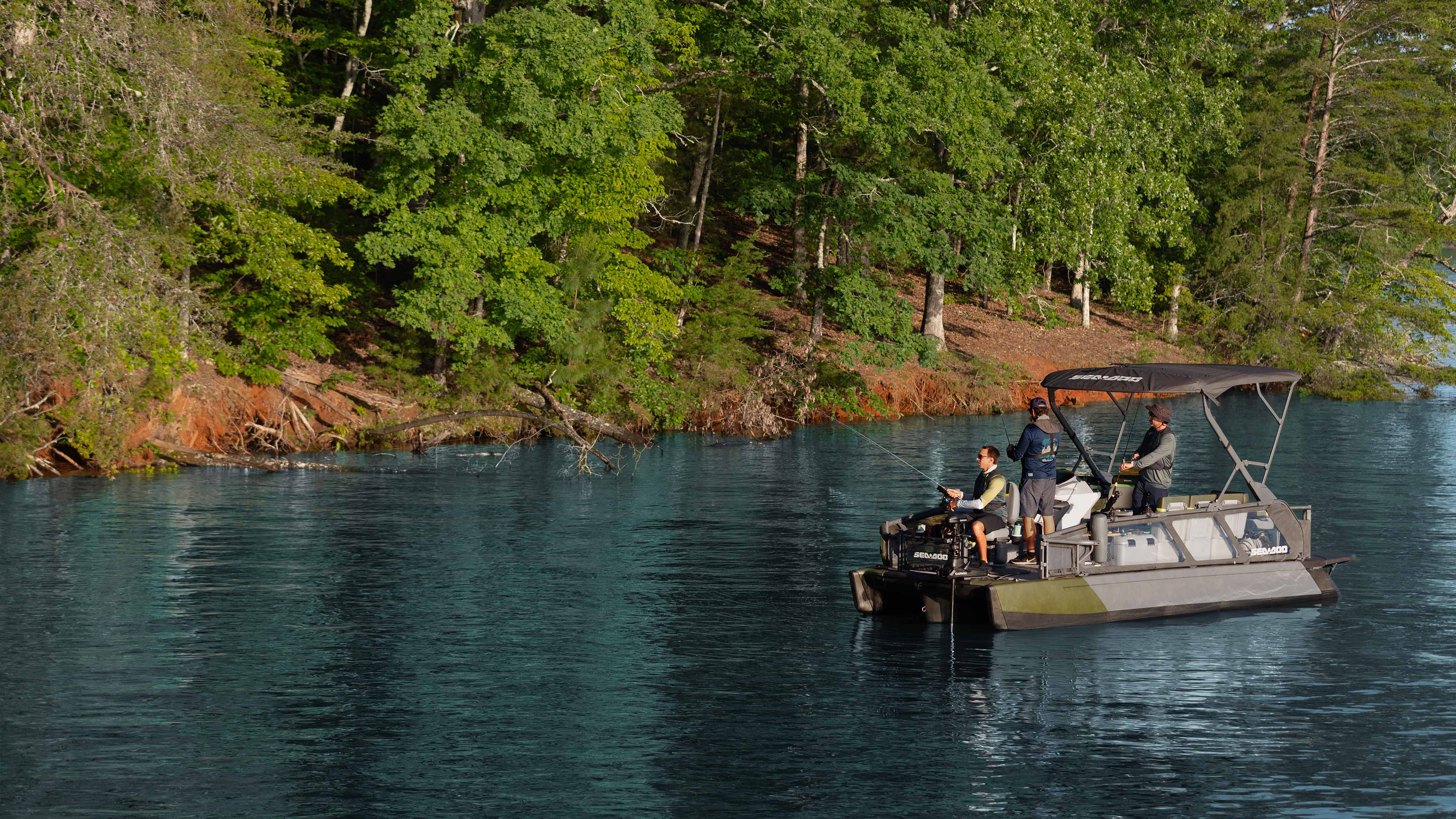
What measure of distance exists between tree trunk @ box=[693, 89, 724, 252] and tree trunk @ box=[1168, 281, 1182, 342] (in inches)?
779

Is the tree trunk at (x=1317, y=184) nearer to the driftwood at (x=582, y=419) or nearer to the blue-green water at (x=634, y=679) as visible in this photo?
the driftwood at (x=582, y=419)

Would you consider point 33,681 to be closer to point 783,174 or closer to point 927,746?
point 927,746

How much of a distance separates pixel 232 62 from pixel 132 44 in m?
10.3

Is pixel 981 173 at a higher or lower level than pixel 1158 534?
higher

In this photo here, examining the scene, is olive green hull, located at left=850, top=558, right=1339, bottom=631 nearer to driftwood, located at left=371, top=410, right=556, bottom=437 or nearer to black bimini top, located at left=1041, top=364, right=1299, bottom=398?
black bimini top, located at left=1041, top=364, right=1299, bottom=398

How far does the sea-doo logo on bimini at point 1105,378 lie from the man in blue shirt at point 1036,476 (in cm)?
117

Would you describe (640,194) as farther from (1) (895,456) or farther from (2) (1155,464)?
(2) (1155,464)

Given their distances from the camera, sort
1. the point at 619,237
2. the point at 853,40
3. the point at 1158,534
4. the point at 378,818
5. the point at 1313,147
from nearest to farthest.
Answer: the point at 378,818 < the point at 1158,534 < the point at 619,237 < the point at 853,40 < the point at 1313,147

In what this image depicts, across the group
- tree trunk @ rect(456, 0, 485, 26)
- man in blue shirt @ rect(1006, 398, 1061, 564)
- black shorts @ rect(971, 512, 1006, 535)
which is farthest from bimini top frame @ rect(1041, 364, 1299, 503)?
tree trunk @ rect(456, 0, 485, 26)

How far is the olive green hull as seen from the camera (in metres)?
15.7

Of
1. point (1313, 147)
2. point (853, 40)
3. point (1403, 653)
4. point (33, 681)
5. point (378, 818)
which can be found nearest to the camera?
point (378, 818)

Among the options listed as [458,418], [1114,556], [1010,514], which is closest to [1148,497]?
[1114,556]

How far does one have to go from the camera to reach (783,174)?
42969 millimetres

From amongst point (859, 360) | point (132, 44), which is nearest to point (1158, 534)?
point (132, 44)
